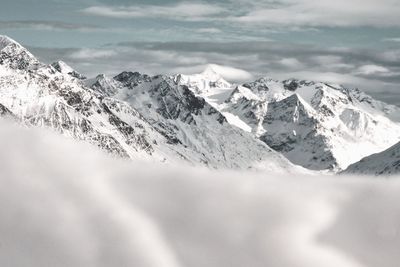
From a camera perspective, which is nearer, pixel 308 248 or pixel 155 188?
pixel 308 248

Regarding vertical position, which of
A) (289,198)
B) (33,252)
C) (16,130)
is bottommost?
(33,252)

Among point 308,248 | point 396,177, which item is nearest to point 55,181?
point 308,248

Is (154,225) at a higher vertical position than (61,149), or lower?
lower

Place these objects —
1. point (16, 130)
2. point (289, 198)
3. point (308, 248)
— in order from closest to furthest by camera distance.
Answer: point (308, 248), point (289, 198), point (16, 130)

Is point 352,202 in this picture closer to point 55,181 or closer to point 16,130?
point 55,181

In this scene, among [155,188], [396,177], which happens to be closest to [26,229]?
[155,188]

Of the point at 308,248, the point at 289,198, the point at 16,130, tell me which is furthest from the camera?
the point at 16,130
